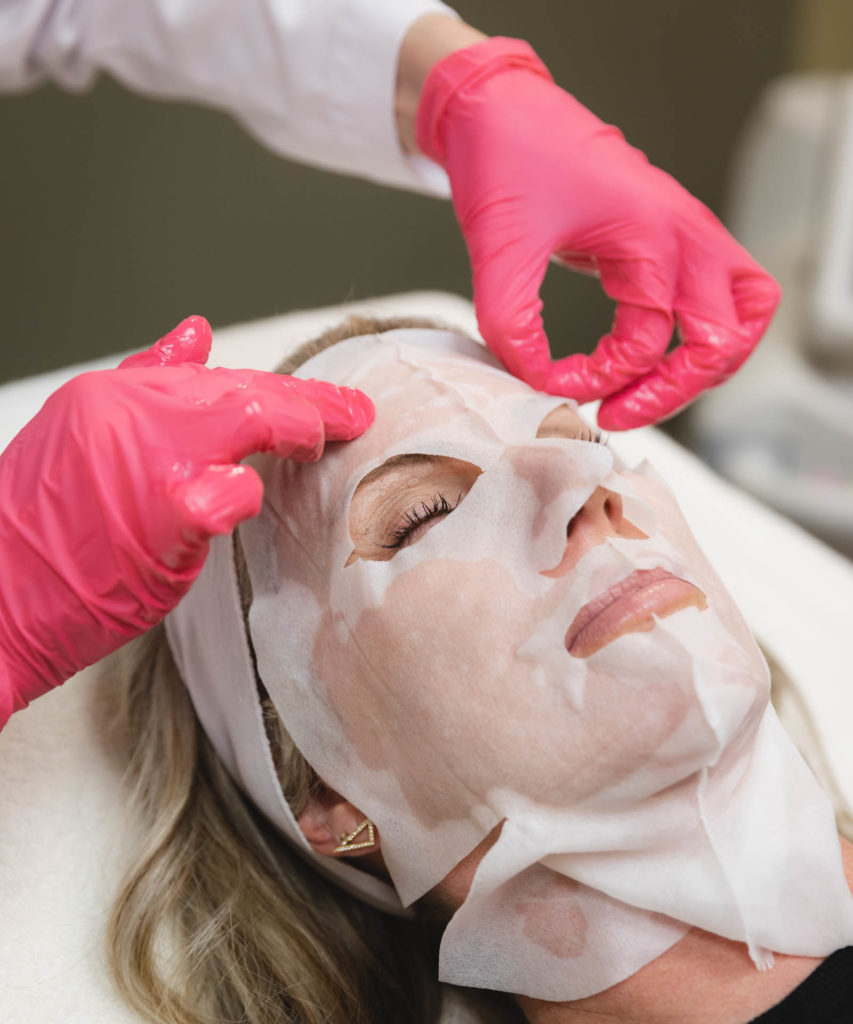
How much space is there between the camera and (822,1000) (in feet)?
3.26

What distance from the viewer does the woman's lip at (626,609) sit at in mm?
910

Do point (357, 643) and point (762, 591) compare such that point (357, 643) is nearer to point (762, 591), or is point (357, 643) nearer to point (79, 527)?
point (79, 527)

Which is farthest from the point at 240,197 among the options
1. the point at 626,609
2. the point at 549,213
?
the point at 626,609

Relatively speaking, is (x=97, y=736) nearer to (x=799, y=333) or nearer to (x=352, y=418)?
(x=352, y=418)

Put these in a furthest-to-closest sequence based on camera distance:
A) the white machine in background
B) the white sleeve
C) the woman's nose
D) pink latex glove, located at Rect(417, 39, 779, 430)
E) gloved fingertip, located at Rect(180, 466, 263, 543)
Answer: the white machine in background → the white sleeve → pink latex glove, located at Rect(417, 39, 779, 430) → the woman's nose → gloved fingertip, located at Rect(180, 466, 263, 543)

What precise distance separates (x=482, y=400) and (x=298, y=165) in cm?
144

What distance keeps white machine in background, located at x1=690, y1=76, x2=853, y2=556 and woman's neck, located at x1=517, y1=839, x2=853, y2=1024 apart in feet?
4.24

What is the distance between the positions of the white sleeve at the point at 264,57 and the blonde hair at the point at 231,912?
0.40 m

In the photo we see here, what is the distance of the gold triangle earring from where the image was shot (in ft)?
3.53

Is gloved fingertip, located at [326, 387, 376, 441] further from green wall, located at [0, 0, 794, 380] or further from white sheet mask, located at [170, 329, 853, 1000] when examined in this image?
green wall, located at [0, 0, 794, 380]

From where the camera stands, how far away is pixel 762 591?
5.42 ft

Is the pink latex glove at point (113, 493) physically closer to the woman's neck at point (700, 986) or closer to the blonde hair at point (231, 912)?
the blonde hair at point (231, 912)

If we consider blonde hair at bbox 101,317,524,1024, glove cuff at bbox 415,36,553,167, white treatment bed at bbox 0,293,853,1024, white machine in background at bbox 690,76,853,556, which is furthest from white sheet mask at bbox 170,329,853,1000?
white machine in background at bbox 690,76,853,556

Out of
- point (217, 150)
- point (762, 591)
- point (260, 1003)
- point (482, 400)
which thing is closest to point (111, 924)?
point (260, 1003)
